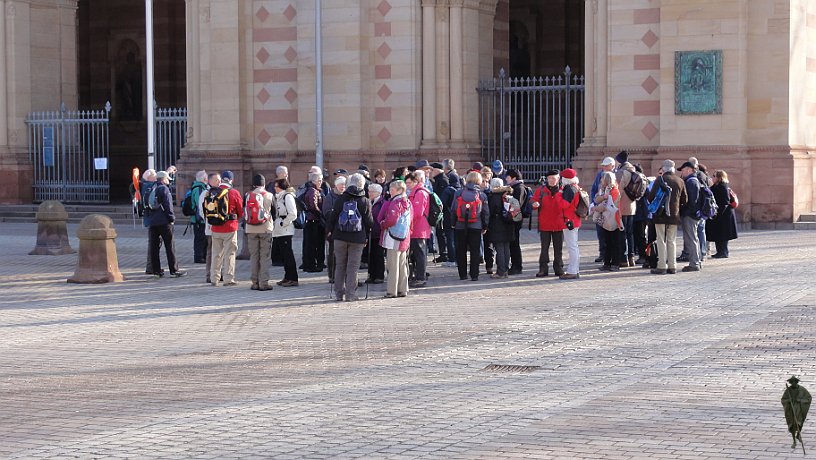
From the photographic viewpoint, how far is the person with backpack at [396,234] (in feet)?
58.6

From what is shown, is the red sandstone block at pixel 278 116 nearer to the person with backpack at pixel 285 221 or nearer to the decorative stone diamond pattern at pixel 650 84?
the decorative stone diamond pattern at pixel 650 84

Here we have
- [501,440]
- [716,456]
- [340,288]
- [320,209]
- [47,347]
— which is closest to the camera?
[716,456]

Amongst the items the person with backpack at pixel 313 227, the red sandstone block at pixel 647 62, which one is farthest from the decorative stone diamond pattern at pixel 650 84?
the person with backpack at pixel 313 227

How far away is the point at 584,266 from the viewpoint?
Answer: 70.9 ft

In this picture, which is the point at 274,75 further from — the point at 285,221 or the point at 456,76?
the point at 285,221

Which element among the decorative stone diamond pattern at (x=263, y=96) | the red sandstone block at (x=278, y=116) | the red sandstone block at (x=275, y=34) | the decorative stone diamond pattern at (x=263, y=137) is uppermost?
the red sandstone block at (x=275, y=34)

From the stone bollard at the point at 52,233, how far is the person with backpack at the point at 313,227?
18.9 ft

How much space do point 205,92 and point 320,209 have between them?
1329 cm

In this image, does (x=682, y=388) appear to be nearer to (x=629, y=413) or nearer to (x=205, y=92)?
(x=629, y=413)

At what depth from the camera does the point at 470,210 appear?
19.9m

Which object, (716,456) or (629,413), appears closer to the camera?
(716,456)

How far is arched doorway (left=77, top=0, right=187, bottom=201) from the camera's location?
45.8 m

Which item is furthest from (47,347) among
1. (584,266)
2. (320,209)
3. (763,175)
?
(763,175)

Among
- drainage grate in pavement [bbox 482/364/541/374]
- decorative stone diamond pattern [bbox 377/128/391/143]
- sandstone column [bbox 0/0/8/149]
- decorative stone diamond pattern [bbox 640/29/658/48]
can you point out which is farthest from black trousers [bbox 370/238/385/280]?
sandstone column [bbox 0/0/8/149]
